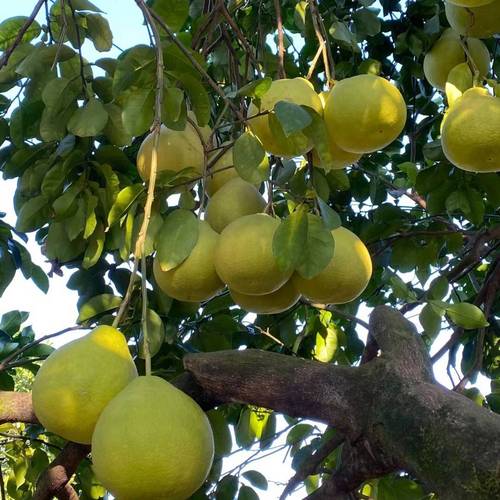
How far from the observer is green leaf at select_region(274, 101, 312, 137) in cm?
106

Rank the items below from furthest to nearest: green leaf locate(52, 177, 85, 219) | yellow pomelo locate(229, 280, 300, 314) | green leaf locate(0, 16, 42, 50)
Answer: green leaf locate(0, 16, 42, 50) < green leaf locate(52, 177, 85, 219) < yellow pomelo locate(229, 280, 300, 314)

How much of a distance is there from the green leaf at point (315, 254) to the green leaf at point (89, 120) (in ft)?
2.01

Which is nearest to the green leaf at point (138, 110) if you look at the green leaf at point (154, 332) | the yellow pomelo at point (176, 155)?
the yellow pomelo at point (176, 155)

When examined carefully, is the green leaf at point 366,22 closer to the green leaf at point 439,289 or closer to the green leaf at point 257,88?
the green leaf at point 439,289

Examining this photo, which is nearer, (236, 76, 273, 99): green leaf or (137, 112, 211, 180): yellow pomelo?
(236, 76, 273, 99): green leaf

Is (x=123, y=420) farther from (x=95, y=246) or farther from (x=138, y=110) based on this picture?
(x=95, y=246)

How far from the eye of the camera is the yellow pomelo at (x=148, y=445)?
2.87 feet

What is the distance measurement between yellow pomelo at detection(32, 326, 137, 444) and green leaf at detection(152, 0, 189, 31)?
749 millimetres

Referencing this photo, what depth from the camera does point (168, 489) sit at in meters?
0.91

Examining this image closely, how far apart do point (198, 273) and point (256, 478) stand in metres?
1.33

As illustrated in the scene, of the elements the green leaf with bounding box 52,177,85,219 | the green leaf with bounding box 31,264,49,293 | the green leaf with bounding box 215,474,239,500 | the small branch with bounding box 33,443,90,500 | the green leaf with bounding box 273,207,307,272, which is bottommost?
the green leaf with bounding box 215,474,239,500

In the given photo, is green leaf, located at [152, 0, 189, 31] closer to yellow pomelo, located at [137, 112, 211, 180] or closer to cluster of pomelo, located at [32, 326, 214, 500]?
yellow pomelo, located at [137, 112, 211, 180]

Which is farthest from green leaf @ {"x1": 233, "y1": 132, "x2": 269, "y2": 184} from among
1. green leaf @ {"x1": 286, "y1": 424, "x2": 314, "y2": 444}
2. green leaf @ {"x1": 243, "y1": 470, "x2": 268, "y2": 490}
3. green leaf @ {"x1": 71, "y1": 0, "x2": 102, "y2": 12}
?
green leaf @ {"x1": 286, "y1": 424, "x2": 314, "y2": 444}

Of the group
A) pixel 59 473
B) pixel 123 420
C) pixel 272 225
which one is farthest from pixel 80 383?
pixel 59 473
